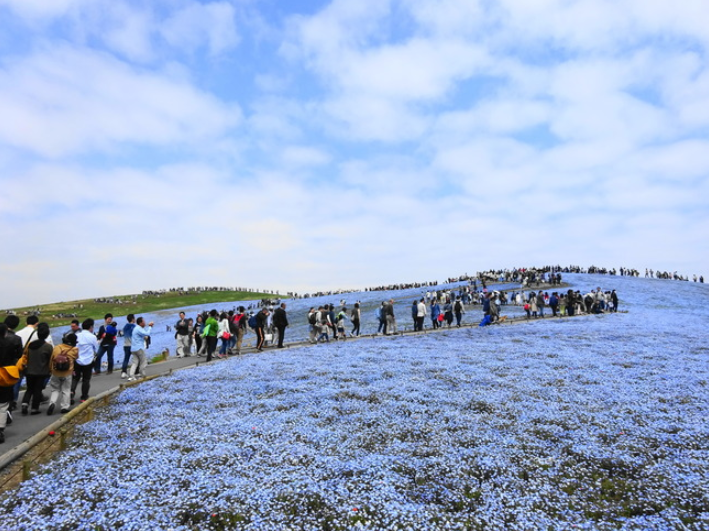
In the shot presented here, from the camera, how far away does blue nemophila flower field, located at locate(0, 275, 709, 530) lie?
598 cm

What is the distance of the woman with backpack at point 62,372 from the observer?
10438 mm

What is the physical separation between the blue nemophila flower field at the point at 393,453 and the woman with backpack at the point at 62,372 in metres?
1.09

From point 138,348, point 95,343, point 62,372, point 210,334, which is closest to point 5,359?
point 62,372

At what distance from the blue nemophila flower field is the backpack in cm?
153

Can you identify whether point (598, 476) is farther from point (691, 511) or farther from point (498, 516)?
point (498, 516)

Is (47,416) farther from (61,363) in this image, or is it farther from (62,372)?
(61,363)

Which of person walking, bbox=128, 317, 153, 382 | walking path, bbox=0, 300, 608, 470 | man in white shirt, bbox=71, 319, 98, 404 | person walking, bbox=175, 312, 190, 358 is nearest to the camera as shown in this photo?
walking path, bbox=0, 300, 608, 470

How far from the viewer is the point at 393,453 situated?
7.95m

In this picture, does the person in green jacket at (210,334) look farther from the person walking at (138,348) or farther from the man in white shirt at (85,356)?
the man in white shirt at (85,356)

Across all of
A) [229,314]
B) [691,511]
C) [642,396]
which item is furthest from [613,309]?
[691,511]

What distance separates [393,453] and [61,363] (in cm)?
862

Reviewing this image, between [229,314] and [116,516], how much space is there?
1607 cm

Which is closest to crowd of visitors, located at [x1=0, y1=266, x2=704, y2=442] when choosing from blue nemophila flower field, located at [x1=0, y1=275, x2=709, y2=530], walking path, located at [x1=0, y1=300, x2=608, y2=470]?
walking path, located at [x1=0, y1=300, x2=608, y2=470]

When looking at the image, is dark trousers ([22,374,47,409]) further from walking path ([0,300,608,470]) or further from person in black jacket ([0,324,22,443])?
person in black jacket ([0,324,22,443])
